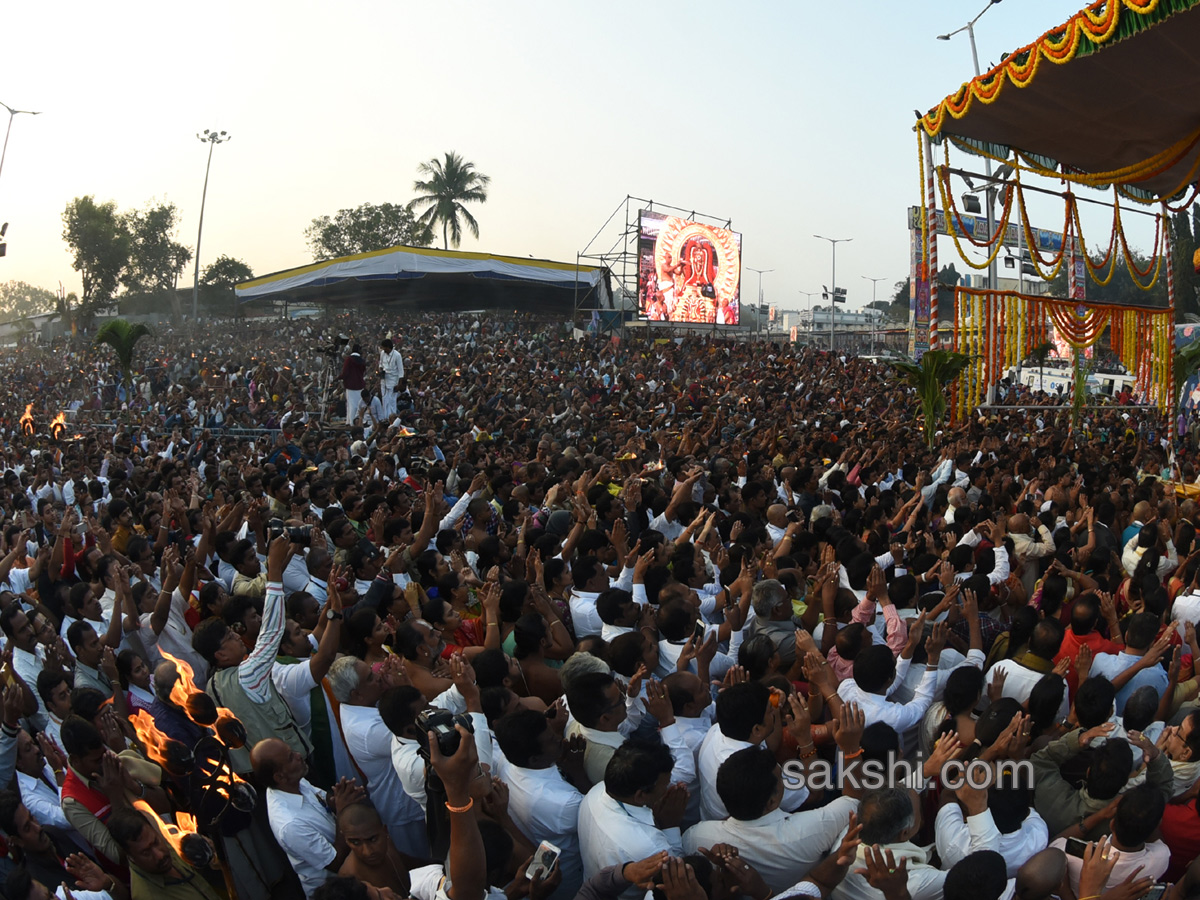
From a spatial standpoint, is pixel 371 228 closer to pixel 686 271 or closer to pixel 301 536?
pixel 686 271

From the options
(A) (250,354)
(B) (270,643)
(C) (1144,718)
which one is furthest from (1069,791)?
(A) (250,354)

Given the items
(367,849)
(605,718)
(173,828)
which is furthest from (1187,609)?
(173,828)

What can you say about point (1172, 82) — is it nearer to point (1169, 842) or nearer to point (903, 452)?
point (903, 452)

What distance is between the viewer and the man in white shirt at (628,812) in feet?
8.41

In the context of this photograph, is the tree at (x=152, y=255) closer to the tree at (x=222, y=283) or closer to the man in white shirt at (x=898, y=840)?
the tree at (x=222, y=283)

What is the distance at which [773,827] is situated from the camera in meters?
2.63

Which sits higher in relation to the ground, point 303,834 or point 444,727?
point 444,727

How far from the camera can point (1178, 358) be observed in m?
14.4

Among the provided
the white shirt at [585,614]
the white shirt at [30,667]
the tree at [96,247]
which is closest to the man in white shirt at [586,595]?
the white shirt at [585,614]

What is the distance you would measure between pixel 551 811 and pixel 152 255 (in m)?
56.7

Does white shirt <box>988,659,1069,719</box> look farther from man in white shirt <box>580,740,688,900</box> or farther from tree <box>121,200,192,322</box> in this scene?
tree <box>121,200,192,322</box>

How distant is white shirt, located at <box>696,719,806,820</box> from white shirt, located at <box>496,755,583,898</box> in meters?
0.43

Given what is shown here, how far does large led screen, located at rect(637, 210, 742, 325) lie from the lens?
31438mm

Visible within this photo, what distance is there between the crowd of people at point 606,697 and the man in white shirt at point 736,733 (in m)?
0.02
